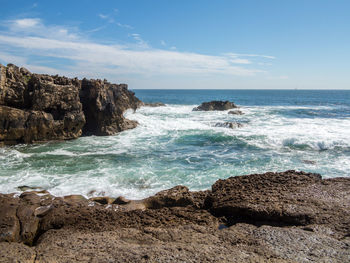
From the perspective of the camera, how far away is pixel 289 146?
695 inches

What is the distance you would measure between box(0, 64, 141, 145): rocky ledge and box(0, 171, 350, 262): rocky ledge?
1162 cm

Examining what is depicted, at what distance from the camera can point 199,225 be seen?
5918 mm

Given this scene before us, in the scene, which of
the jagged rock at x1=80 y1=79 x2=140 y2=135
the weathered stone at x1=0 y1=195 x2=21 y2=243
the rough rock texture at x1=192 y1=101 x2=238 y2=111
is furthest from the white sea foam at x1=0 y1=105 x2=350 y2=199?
the rough rock texture at x1=192 y1=101 x2=238 y2=111

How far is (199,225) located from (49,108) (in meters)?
17.2

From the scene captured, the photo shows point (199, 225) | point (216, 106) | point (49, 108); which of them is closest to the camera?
point (199, 225)

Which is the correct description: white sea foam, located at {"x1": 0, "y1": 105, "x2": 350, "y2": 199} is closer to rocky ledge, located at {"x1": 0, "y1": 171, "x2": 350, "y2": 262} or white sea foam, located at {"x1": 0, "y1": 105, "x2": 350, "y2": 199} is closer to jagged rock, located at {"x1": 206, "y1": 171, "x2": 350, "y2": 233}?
rocky ledge, located at {"x1": 0, "y1": 171, "x2": 350, "y2": 262}

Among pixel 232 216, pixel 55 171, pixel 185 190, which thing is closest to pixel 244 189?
pixel 232 216

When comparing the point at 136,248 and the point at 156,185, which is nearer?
the point at 136,248

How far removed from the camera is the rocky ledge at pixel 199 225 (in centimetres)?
463

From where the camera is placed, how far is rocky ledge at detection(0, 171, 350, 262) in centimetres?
463

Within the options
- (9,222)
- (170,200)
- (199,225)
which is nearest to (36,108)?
(9,222)

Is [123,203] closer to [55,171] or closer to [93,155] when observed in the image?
[55,171]

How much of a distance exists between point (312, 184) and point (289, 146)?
1062 centimetres

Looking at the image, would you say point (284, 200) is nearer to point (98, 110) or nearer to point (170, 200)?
point (170, 200)
